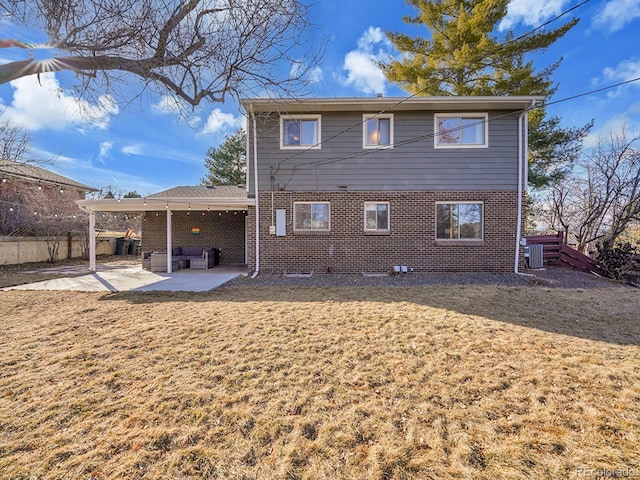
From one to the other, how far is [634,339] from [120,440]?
604 cm

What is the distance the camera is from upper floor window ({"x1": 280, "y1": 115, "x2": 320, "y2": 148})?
8.62 metres

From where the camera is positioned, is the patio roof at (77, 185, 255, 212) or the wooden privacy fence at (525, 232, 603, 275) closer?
the patio roof at (77, 185, 255, 212)

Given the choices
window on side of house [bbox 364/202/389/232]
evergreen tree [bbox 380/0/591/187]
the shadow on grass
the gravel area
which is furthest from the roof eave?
evergreen tree [bbox 380/0/591/187]

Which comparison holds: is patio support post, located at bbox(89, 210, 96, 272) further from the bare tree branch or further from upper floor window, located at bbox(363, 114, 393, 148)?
upper floor window, located at bbox(363, 114, 393, 148)

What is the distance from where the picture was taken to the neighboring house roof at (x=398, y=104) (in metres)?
7.93

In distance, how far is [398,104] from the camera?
8.12m

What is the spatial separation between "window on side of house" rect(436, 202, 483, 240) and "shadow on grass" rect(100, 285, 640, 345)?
2.17 metres

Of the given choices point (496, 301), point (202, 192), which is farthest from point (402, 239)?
point (202, 192)

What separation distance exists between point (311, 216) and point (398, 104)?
4254mm

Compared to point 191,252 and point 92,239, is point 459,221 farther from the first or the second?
point 92,239

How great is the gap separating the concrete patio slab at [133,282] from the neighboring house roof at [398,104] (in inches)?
205

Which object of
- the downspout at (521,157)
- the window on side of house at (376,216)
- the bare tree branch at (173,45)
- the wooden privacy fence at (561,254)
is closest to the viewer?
the bare tree branch at (173,45)

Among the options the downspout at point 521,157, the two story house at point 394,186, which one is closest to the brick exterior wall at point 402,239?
the two story house at point 394,186

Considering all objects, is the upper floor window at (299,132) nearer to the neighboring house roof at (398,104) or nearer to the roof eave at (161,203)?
the neighboring house roof at (398,104)
